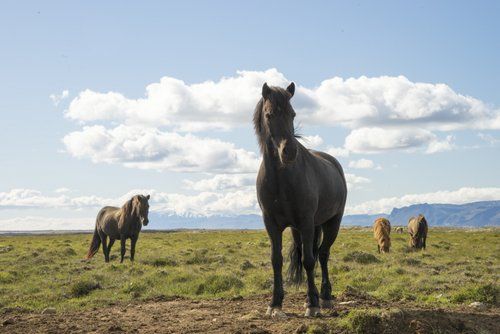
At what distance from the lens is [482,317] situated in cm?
756

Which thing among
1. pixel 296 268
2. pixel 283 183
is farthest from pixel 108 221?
pixel 283 183

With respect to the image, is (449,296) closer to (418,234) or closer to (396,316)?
(396,316)

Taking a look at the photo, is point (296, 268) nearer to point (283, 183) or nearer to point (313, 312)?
point (313, 312)

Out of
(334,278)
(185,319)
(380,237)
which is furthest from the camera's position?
(380,237)

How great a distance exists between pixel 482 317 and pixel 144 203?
17368mm

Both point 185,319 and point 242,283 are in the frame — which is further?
point 242,283

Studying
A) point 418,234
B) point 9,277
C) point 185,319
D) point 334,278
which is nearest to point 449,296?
point 334,278

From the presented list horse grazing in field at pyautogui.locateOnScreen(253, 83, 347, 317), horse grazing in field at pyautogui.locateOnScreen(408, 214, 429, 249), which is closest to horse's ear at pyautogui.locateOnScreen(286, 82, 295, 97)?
horse grazing in field at pyautogui.locateOnScreen(253, 83, 347, 317)

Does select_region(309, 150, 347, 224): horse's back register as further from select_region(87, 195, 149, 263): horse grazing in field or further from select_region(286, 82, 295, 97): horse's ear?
select_region(87, 195, 149, 263): horse grazing in field

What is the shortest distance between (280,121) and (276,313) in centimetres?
282

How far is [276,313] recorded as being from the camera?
758 cm

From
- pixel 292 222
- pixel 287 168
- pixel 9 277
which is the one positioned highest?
pixel 287 168

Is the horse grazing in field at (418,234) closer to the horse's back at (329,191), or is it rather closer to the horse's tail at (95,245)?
the horse's tail at (95,245)

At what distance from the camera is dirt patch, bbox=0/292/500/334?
6383mm
